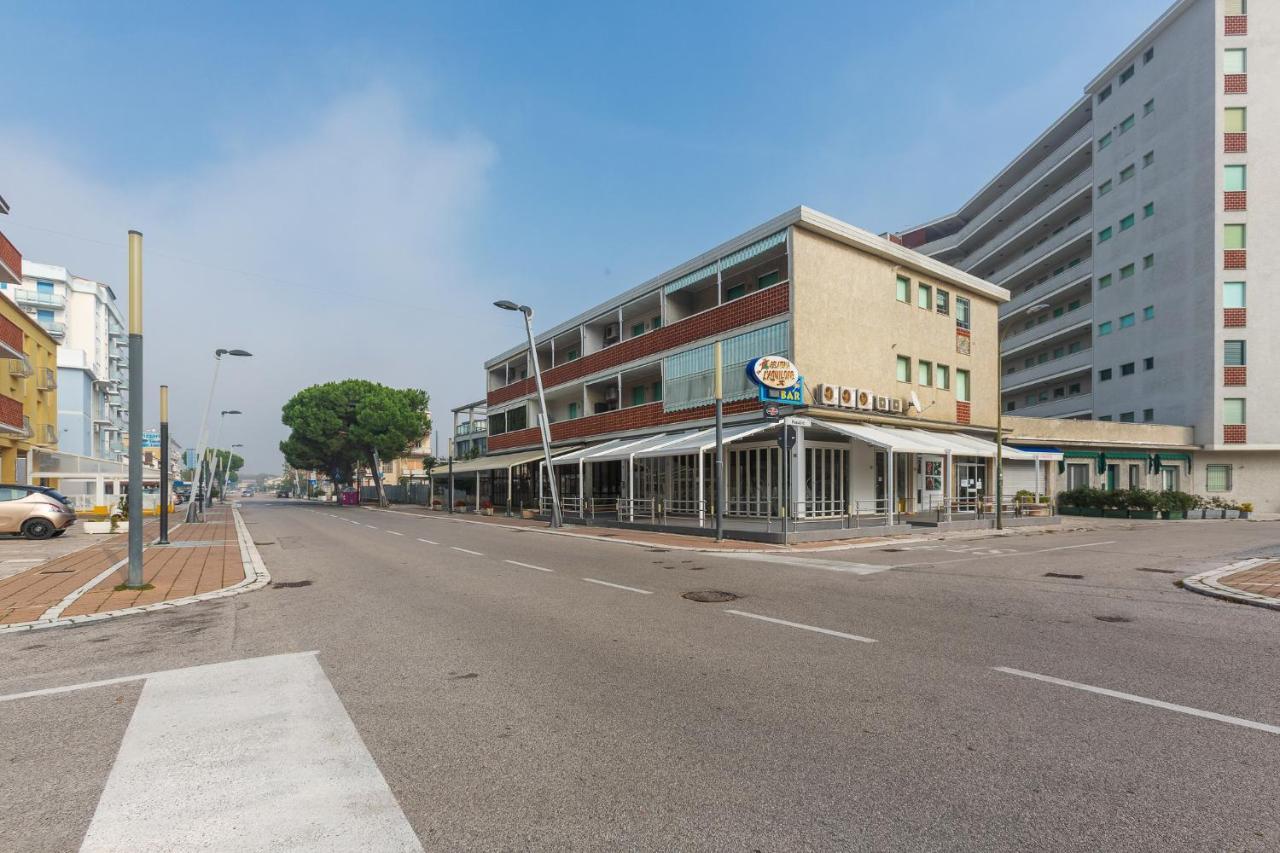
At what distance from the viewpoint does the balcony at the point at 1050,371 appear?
47656 millimetres

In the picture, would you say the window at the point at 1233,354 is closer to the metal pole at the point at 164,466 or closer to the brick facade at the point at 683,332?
the brick facade at the point at 683,332

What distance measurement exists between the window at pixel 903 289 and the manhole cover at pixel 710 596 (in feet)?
67.5

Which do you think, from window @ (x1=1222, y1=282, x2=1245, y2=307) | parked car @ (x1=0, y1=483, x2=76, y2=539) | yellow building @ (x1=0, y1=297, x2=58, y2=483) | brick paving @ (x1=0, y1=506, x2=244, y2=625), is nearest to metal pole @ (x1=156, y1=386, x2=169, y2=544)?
brick paving @ (x1=0, y1=506, x2=244, y2=625)

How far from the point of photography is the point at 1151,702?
484cm

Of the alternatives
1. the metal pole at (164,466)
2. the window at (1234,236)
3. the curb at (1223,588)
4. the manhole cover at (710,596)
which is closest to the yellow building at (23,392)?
the metal pole at (164,466)

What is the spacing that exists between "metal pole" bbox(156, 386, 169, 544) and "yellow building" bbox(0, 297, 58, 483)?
10.5 m

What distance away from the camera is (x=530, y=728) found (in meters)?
4.34

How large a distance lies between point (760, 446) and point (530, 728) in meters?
19.8

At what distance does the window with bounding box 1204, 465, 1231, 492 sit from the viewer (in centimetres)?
3812

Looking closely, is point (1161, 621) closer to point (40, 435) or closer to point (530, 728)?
point (530, 728)

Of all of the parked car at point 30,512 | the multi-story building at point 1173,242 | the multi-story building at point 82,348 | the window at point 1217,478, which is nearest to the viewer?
the parked car at point 30,512

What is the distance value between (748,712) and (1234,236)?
4902 centimetres

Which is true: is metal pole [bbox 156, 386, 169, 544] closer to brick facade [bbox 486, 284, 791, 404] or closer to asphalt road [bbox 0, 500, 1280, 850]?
asphalt road [bbox 0, 500, 1280, 850]

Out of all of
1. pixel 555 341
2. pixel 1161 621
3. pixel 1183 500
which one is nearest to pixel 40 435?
pixel 555 341
